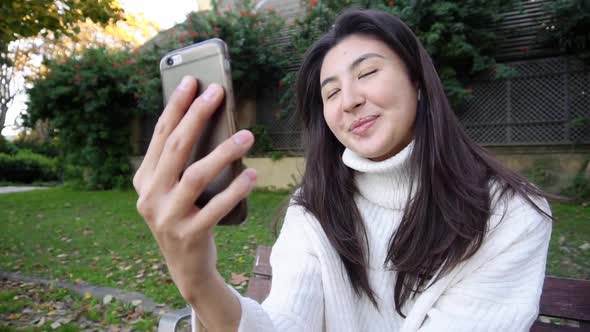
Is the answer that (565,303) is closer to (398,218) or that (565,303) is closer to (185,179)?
(398,218)

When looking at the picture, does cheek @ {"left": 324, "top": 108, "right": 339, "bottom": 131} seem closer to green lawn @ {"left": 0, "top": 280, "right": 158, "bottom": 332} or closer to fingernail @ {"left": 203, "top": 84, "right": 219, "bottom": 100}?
fingernail @ {"left": 203, "top": 84, "right": 219, "bottom": 100}

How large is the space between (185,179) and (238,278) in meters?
3.92

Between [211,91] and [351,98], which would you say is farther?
[351,98]

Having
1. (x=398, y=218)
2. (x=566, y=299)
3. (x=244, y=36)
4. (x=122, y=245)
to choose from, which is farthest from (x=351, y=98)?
(x=244, y=36)

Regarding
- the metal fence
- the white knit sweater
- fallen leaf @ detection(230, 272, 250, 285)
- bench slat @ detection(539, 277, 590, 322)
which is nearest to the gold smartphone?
the white knit sweater

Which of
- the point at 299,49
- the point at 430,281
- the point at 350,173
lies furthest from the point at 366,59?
the point at 299,49

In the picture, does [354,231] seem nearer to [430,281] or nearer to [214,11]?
[430,281]

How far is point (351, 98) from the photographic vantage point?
1625 mm

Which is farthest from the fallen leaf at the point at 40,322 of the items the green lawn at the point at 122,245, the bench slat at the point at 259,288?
the bench slat at the point at 259,288

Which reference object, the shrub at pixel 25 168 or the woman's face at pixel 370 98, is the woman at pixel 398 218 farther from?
the shrub at pixel 25 168

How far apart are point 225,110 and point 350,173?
3.66ft

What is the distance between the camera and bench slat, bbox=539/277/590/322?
1.77m

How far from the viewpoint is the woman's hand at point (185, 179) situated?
823mm

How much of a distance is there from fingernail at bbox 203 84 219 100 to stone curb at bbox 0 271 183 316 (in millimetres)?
3508
